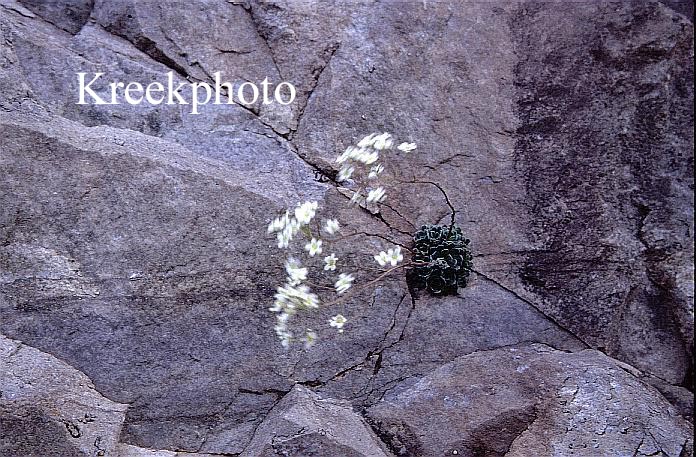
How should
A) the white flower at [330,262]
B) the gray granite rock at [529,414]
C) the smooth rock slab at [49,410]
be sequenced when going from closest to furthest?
the smooth rock slab at [49,410] < the gray granite rock at [529,414] < the white flower at [330,262]

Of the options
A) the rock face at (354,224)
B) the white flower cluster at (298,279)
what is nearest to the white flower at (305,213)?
the white flower cluster at (298,279)

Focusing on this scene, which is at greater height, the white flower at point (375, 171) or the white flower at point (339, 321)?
the white flower at point (375, 171)

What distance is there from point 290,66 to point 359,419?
56.0 inches

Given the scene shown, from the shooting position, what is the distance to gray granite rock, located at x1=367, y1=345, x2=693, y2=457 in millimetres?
2348

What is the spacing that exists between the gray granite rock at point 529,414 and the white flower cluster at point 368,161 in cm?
69

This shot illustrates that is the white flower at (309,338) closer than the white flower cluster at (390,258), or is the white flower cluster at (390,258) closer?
the white flower at (309,338)

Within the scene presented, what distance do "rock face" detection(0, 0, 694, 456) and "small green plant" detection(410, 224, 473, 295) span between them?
65 millimetres

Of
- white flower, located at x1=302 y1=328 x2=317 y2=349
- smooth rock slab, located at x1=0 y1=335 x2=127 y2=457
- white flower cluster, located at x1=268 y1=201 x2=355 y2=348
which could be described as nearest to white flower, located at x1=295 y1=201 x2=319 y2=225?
white flower cluster, located at x1=268 y1=201 x2=355 y2=348

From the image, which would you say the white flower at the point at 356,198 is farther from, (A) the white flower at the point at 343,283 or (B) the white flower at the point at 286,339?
(B) the white flower at the point at 286,339

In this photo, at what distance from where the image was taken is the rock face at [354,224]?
7.80ft

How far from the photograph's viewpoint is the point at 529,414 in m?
2.39

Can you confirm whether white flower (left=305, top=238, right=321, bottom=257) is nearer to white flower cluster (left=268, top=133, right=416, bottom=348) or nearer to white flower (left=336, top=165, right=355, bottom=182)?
white flower cluster (left=268, top=133, right=416, bottom=348)

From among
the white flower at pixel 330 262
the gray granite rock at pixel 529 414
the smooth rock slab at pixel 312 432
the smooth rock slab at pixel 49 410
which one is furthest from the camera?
the white flower at pixel 330 262

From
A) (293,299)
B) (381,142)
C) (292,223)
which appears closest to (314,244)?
(292,223)
